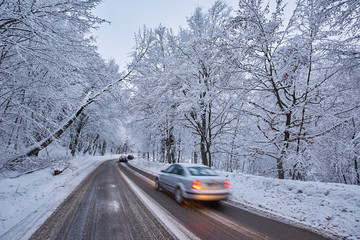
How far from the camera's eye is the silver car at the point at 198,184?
5293 millimetres

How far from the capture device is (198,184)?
533cm

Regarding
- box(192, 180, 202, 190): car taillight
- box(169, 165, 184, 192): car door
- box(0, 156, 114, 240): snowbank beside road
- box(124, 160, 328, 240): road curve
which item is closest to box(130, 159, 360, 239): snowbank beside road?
box(124, 160, 328, 240): road curve

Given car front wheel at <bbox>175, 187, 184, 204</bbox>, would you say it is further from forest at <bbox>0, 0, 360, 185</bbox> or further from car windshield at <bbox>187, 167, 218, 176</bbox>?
forest at <bbox>0, 0, 360, 185</bbox>

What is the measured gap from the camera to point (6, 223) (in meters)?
3.66

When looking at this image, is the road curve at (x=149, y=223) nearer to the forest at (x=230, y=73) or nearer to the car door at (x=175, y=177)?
the car door at (x=175, y=177)

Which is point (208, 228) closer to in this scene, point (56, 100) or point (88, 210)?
point (88, 210)

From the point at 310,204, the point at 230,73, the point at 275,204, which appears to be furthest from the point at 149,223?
the point at 230,73

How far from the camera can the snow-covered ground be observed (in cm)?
374

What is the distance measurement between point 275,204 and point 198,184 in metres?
2.64

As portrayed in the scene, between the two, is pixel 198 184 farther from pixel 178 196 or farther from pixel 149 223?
pixel 149 223

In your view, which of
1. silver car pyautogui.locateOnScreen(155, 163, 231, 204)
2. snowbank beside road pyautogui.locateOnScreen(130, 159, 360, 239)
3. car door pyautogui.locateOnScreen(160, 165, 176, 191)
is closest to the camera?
snowbank beside road pyautogui.locateOnScreen(130, 159, 360, 239)

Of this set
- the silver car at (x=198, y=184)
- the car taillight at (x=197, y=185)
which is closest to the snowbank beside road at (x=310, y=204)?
the silver car at (x=198, y=184)

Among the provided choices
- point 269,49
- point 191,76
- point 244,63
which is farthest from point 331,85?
point 191,76

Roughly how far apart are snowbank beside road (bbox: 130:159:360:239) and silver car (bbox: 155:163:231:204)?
0.98 metres
